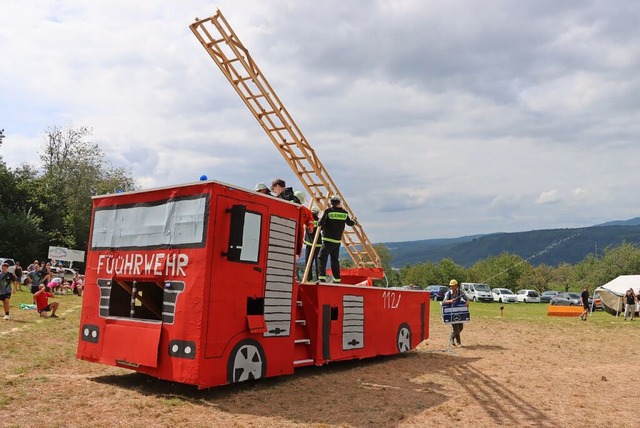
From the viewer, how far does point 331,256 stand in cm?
966

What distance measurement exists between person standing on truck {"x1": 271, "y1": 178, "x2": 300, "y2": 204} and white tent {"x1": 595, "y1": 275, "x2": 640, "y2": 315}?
2657 centimetres

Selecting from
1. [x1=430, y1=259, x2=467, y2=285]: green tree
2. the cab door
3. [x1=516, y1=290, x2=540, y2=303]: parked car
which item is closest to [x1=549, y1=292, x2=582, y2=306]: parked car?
[x1=516, y1=290, x2=540, y2=303]: parked car

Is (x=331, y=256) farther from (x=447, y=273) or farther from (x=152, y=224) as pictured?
(x=447, y=273)

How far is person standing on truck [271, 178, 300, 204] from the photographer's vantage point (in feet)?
29.2

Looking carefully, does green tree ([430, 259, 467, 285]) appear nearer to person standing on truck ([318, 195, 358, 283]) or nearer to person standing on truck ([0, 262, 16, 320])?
person standing on truck ([0, 262, 16, 320])

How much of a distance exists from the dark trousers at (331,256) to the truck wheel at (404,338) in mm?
2108

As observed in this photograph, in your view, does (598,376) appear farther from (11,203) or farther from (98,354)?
(11,203)

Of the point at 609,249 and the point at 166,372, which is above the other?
the point at 609,249

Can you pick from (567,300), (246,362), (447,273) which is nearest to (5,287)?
(246,362)

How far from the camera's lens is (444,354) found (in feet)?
38.1

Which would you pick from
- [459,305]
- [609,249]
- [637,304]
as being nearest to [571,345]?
[459,305]

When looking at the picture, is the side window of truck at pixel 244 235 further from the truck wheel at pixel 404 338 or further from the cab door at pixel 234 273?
the truck wheel at pixel 404 338

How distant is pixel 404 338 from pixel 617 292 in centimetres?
2468

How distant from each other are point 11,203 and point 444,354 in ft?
155
